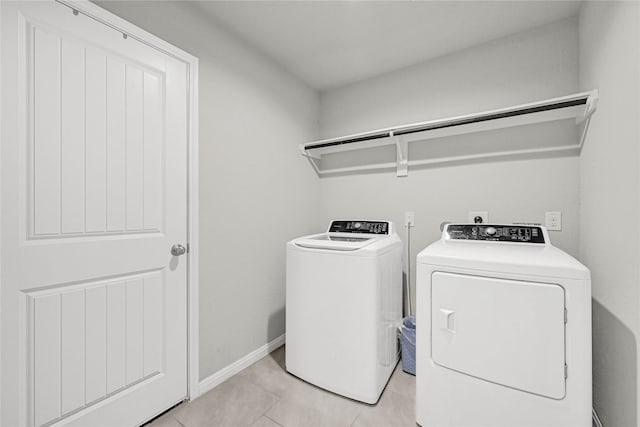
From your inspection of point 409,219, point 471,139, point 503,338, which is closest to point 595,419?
point 503,338

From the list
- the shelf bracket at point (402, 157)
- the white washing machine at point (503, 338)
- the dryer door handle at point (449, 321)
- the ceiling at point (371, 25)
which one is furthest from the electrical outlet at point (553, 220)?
the ceiling at point (371, 25)

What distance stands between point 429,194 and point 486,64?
1.04m

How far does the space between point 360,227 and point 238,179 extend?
1034mm

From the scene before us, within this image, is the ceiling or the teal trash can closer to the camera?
the ceiling

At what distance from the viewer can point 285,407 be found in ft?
5.26

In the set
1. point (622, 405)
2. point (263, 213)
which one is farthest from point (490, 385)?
point (263, 213)

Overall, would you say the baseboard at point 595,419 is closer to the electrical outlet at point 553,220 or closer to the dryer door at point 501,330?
the dryer door at point 501,330

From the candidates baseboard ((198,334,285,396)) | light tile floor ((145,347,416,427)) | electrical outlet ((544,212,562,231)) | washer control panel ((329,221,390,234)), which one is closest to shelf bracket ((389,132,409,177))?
washer control panel ((329,221,390,234))

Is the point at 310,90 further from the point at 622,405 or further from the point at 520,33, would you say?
the point at 622,405

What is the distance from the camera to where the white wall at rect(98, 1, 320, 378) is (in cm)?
174

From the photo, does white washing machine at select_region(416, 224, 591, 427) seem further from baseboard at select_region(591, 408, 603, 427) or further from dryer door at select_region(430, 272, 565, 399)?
baseboard at select_region(591, 408, 603, 427)

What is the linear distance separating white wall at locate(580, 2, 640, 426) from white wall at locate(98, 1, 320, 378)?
6.54ft

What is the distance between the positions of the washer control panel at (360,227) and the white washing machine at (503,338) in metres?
0.70

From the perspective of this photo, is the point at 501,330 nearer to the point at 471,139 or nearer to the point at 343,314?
the point at 343,314
